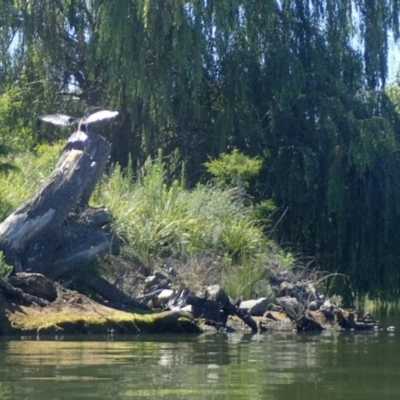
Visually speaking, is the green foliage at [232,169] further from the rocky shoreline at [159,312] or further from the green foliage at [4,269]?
the green foliage at [4,269]

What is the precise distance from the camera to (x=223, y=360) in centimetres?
1016

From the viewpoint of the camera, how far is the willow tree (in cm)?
2484

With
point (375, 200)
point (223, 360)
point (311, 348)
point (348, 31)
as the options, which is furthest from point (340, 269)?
point (223, 360)

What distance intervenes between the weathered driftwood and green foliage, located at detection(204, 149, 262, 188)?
6.39m

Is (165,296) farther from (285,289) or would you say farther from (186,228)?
(186,228)

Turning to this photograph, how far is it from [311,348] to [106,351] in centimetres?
245

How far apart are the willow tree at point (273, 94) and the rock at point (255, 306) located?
8488 mm

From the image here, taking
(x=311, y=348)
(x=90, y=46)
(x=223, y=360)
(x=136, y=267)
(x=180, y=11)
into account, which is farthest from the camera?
(x=90, y=46)

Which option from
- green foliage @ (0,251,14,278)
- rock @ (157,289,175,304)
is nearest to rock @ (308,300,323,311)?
rock @ (157,289,175,304)

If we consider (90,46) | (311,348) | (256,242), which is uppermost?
(90,46)

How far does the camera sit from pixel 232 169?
23016 mm

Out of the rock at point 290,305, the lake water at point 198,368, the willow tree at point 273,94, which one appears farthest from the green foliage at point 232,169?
the lake water at point 198,368

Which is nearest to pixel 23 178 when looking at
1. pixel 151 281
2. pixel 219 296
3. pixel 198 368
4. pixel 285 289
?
pixel 151 281

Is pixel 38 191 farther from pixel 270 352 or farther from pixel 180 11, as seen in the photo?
pixel 180 11
